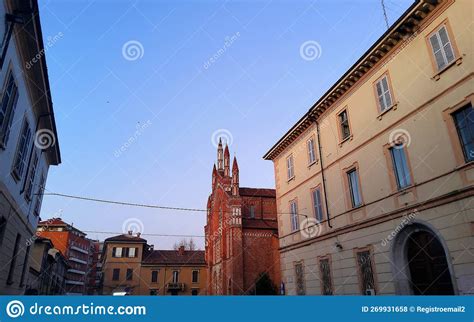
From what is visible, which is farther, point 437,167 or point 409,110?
point 409,110

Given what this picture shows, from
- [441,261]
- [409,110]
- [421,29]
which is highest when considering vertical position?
[421,29]

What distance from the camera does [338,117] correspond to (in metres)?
17.0

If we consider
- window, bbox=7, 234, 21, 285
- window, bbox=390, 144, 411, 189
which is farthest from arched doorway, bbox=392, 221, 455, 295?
window, bbox=7, 234, 21, 285

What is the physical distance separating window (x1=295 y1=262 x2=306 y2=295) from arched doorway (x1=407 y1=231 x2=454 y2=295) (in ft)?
24.8

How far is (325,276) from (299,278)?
287cm

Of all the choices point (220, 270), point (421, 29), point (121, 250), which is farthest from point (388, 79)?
point (121, 250)

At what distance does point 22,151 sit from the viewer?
11.9 meters

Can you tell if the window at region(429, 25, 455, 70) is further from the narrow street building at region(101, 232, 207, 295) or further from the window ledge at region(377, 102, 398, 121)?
the narrow street building at region(101, 232, 207, 295)

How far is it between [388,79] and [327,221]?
7.53 m

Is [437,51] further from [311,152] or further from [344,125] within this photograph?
[311,152]

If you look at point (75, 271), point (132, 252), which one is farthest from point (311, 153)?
point (75, 271)

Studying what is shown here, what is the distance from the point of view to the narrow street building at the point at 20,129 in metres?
8.72

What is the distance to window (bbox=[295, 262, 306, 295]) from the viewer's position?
18.6 metres

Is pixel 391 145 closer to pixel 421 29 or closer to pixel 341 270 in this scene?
pixel 421 29
